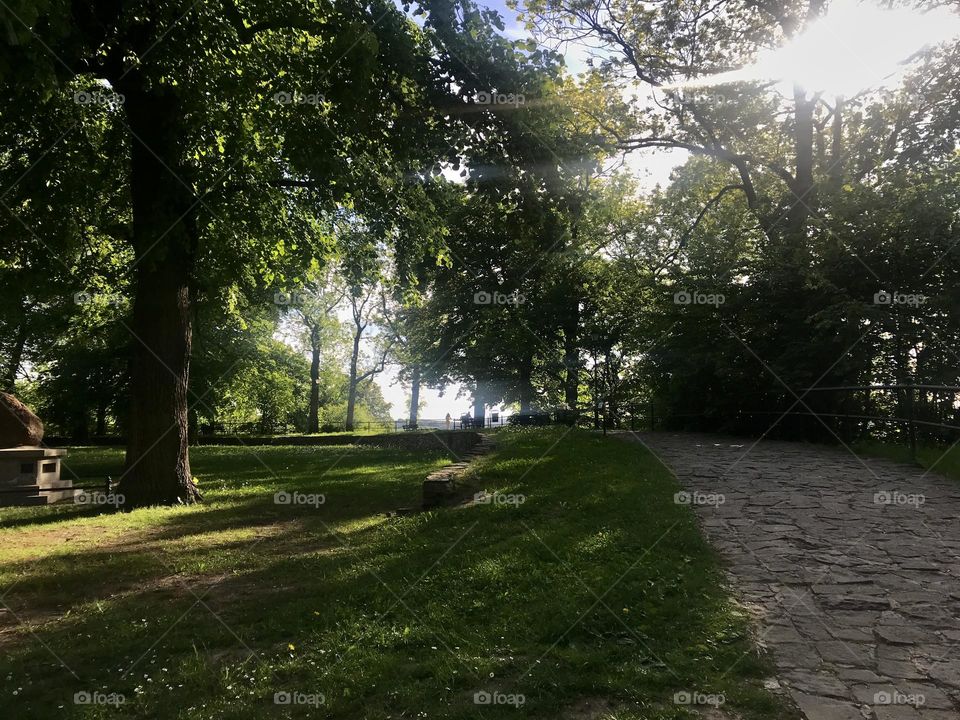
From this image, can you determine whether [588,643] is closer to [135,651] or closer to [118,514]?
[135,651]

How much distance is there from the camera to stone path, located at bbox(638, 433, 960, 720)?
11.9 feet

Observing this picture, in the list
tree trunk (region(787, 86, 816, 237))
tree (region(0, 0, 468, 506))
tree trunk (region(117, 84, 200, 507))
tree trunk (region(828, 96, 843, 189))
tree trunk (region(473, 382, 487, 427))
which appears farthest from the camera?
tree trunk (region(473, 382, 487, 427))

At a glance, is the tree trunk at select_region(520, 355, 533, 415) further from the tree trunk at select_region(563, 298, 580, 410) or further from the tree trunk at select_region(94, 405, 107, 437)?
the tree trunk at select_region(94, 405, 107, 437)

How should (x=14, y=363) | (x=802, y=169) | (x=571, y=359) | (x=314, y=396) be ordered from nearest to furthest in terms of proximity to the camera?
(x=802, y=169) < (x=571, y=359) < (x=14, y=363) < (x=314, y=396)

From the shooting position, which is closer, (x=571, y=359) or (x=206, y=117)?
(x=206, y=117)

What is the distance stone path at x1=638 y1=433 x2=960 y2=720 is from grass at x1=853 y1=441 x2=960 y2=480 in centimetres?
42

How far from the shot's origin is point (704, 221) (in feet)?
84.7

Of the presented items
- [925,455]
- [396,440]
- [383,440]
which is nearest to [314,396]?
[383,440]

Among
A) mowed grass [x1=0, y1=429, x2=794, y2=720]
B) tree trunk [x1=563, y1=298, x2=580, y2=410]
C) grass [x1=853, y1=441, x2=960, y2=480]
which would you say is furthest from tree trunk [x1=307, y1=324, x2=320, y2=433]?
grass [x1=853, y1=441, x2=960, y2=480]

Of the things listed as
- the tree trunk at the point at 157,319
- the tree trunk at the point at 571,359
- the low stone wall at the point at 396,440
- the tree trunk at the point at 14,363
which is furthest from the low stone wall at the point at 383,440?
the tree trunk at the point at 157,319

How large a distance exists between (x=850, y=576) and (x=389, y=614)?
12.7ft

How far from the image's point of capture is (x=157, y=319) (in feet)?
35.1

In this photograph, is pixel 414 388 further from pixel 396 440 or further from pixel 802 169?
pixel 802 169

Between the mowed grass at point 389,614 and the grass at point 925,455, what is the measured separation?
4735 mm
